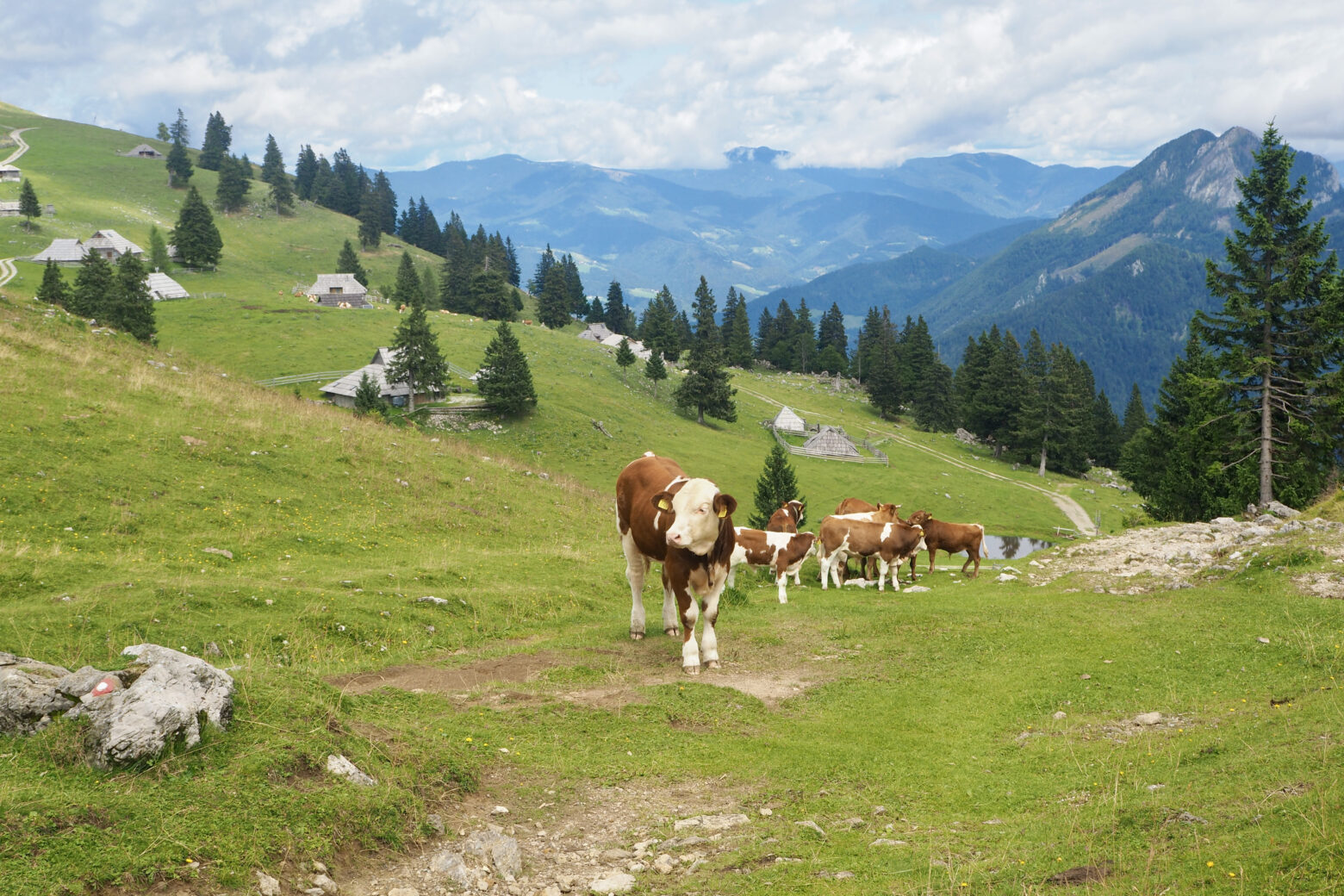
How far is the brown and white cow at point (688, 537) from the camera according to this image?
41.8ft

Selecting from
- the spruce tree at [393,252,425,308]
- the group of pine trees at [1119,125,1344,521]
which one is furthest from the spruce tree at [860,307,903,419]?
the group of pine trees at [1119,125,1344,521]

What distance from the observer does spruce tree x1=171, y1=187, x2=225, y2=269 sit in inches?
3994

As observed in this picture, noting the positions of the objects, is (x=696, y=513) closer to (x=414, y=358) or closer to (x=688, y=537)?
(x=688, y=537)

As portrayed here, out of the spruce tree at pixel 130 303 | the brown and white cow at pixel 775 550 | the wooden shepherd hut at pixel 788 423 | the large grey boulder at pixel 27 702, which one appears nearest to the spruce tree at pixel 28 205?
the spruce tree at pixel 130 303

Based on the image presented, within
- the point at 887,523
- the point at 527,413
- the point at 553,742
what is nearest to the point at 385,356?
the point at 527,413

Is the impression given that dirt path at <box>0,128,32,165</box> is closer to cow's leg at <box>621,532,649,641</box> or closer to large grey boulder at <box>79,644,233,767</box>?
cow's leg at <box>621,532,649,641</box>

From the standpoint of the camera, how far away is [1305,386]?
108ft

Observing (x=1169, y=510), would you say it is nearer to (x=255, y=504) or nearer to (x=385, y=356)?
(x=255, y=504)

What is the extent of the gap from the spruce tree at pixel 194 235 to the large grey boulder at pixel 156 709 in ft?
370

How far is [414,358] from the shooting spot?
61.8 m

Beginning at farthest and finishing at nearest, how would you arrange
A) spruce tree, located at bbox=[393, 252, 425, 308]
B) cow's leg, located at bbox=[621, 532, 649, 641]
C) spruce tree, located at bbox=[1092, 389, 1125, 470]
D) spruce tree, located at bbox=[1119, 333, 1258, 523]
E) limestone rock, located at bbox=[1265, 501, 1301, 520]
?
spruce tree, located at bbox=[1092, 389, 1125, 470], spruce tree, located at bbox=[393, 252, 425, 308], spruce tree, located at bbox=[1119, 333, 1258, 523], limestone rock, located at bbox=[1265, 501, 1301, 520], cow's leg, located at bbox=[621, 532, 649, 641]

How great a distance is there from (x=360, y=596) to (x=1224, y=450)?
37070 mm

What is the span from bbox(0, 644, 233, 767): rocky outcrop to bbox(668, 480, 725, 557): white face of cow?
6.63 m

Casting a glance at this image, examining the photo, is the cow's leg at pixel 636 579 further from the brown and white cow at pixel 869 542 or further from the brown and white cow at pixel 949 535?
the brown and white cow at pixel 949 535
